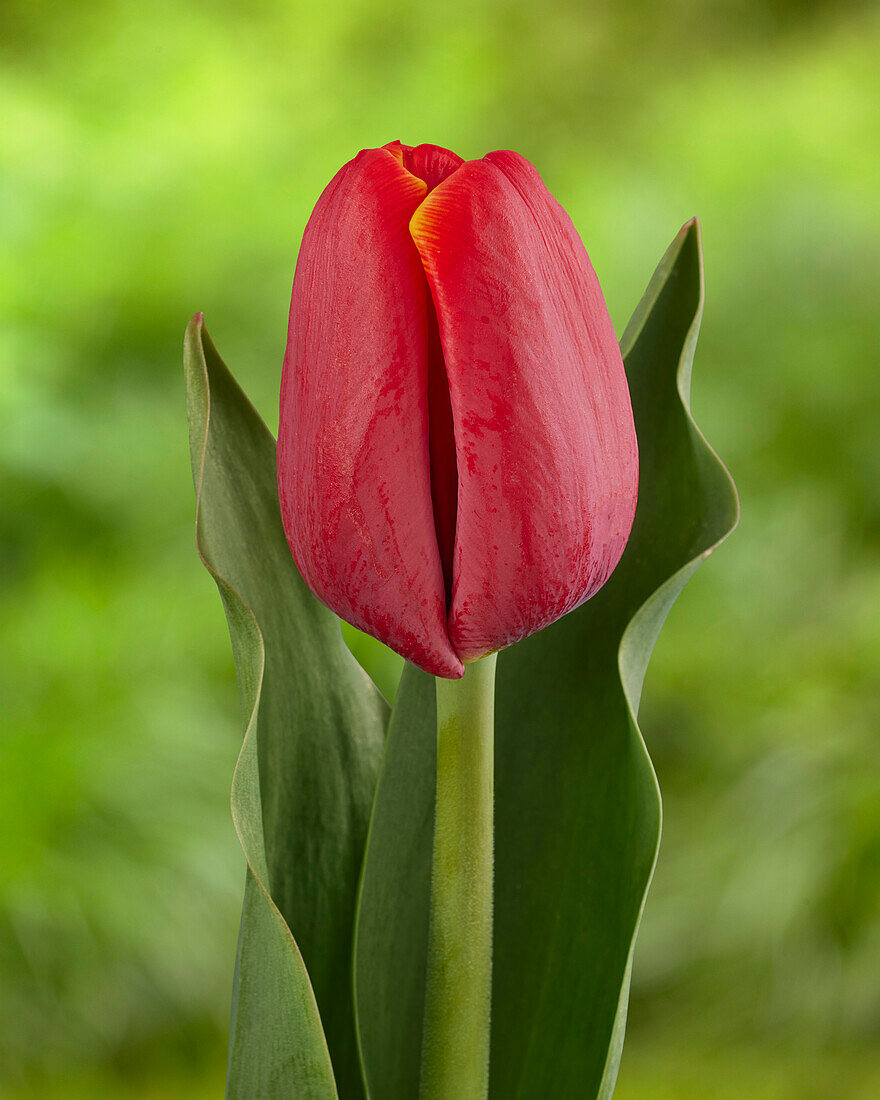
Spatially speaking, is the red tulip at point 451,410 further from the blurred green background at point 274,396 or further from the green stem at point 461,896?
the blurred green background at point 274,396

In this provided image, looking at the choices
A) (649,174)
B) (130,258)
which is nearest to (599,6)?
(649,174)

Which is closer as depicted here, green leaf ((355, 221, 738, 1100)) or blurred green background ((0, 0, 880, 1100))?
green leaf ((355, 221, 738, 1100))

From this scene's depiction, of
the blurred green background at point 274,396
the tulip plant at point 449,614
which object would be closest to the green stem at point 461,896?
the tulip plant at point 449,614

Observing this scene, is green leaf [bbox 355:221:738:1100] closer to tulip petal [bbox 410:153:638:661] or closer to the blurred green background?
tulip petal [bbox 410:153:638:661]

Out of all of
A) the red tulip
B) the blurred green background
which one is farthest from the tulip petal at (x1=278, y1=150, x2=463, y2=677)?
the blurred green background

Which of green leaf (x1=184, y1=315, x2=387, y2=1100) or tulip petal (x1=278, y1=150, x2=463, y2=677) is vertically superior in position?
tulip petal (x1=278, y1=150, x2=463, y2=677)

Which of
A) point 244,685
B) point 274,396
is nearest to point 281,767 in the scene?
point 244,685
